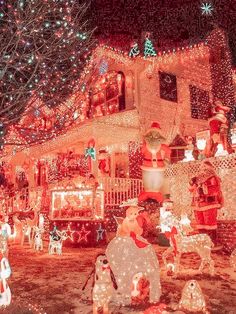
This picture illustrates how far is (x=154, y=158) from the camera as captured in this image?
475 inches

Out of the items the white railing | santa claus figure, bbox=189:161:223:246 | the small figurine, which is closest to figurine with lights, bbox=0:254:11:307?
the small figurine

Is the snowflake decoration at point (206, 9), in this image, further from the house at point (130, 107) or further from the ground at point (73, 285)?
the ground at point (73, 285)

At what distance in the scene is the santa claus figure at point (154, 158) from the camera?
11938mm

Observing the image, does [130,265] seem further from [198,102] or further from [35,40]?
[198,102]

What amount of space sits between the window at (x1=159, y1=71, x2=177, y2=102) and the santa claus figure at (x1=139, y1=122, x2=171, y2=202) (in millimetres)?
5639

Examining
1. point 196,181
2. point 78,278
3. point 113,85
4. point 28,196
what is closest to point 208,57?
point 113,85

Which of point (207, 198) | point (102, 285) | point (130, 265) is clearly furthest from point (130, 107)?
point (102, 285)

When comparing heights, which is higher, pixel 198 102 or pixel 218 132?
pixel 198 102

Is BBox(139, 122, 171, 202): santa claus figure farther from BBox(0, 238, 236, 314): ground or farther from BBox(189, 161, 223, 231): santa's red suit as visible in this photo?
BBox(0, 238, 236, 314): ground

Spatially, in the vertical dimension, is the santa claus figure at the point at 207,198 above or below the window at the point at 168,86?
below

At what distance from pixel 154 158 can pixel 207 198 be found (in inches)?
106

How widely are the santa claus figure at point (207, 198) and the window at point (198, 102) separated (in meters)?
8.28

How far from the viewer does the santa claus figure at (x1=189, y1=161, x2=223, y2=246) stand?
9.90 m

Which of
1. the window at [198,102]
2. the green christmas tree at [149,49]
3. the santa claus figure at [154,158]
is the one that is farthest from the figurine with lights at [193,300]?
the window at [198,102]
